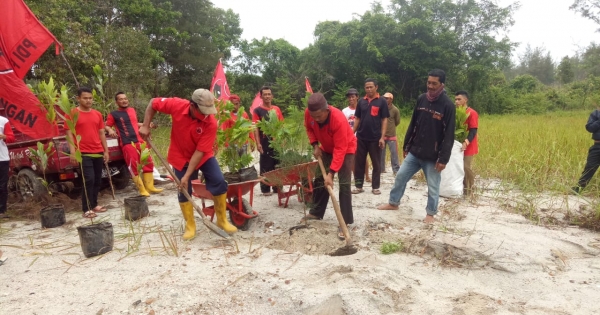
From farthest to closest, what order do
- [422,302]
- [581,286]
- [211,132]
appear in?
[211,132] → [581,286] → [422,302]

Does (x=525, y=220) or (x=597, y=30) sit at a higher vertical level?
(x=597, y=30)

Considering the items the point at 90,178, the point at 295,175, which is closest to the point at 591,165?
the point at 295,175

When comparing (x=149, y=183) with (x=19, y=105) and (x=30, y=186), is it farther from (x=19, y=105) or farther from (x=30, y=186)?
(x=19, y=105)

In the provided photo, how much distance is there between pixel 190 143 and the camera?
3.83 m

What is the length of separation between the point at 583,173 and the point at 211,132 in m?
5.03

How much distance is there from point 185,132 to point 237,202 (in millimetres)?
1008

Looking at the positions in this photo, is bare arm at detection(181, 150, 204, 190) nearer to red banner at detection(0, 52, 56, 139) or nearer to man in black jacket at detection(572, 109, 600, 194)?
red banner at detection(0, 52, 56, 139)

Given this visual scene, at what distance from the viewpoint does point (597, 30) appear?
899 inches

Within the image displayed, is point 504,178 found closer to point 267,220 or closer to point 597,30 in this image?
point 267,220

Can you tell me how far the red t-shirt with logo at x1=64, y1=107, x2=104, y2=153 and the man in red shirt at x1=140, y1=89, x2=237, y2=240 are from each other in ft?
5.01

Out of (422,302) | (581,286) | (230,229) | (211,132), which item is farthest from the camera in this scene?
(230,229)

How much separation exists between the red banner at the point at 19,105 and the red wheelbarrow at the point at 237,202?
2123 mm

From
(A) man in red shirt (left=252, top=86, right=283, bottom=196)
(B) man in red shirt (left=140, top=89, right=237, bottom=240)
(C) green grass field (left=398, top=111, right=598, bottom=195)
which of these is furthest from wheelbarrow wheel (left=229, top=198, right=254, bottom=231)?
(C) green grass field (left=398, top=111, right=598, bottom=195)

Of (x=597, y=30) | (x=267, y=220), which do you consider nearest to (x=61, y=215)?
(x=267, y=220)
